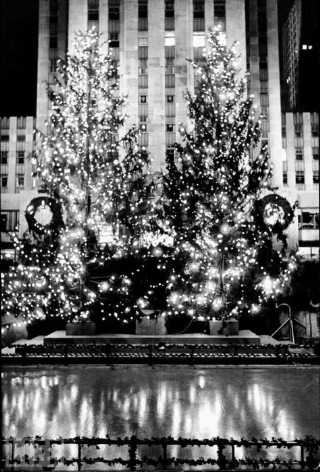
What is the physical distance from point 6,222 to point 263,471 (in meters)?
57.8

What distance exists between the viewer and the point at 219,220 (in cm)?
2261

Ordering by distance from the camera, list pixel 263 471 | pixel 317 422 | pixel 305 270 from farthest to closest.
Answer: pixel 305 270 → pixel 317 422 → pixel 263 471

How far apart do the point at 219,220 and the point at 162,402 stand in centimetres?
1088

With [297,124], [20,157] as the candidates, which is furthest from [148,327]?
[297,124]

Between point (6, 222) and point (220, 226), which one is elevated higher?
point (6, 222)

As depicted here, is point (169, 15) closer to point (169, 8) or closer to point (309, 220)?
point (169, 8)

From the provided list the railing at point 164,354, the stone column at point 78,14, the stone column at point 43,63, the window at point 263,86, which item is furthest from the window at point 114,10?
the railing at point 164,354

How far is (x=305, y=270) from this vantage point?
94.5 feet

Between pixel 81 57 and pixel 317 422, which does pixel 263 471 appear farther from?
pixel 81 57

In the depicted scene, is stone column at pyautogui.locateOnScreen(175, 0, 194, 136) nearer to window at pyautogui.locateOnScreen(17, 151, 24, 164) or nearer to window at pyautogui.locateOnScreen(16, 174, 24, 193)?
window at pyautogui.locateOnScreen(16, 174, 24, 193)

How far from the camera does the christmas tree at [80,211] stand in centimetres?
2219

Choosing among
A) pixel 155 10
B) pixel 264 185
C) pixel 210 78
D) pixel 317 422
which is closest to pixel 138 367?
pixel 317 422

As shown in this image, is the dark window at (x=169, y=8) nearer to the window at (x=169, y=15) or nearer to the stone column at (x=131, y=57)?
the window at (x=169, y=15)

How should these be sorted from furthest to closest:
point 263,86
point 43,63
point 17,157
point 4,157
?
point 4,157
point 17,157
point 263,86
point 43,63
